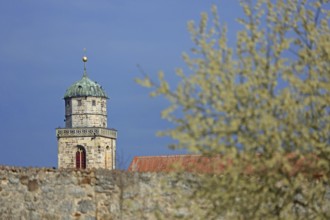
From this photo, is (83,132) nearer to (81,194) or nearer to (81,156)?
(81,156)

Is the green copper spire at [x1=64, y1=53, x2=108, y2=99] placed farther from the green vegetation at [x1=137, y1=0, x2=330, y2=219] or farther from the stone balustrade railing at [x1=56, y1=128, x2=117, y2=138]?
the green vegetation at [x1=137, y1=0, x2=330, y2=219]

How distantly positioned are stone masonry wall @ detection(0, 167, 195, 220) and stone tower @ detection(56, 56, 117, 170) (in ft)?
281

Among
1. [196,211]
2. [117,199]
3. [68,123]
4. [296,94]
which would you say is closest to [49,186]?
[117,199]

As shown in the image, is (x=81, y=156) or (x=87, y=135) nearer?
(x=81, y=156)

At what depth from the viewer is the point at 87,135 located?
10806cm

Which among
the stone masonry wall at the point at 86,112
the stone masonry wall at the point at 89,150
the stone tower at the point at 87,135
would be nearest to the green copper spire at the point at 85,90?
the stone tower at the point at 87,135

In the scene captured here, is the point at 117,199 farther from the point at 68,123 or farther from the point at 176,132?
the point at 68,123

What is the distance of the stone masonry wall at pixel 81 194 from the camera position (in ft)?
54.6

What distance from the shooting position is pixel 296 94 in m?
11.7

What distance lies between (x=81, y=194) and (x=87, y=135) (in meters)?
91.4

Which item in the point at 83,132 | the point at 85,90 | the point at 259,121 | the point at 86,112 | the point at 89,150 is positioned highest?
the point at 85,90

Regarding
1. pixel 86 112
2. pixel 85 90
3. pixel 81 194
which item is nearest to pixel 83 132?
pixel 86 112

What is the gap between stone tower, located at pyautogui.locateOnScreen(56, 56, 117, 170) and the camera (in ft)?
351

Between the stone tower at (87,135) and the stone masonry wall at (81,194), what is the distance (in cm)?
8567
